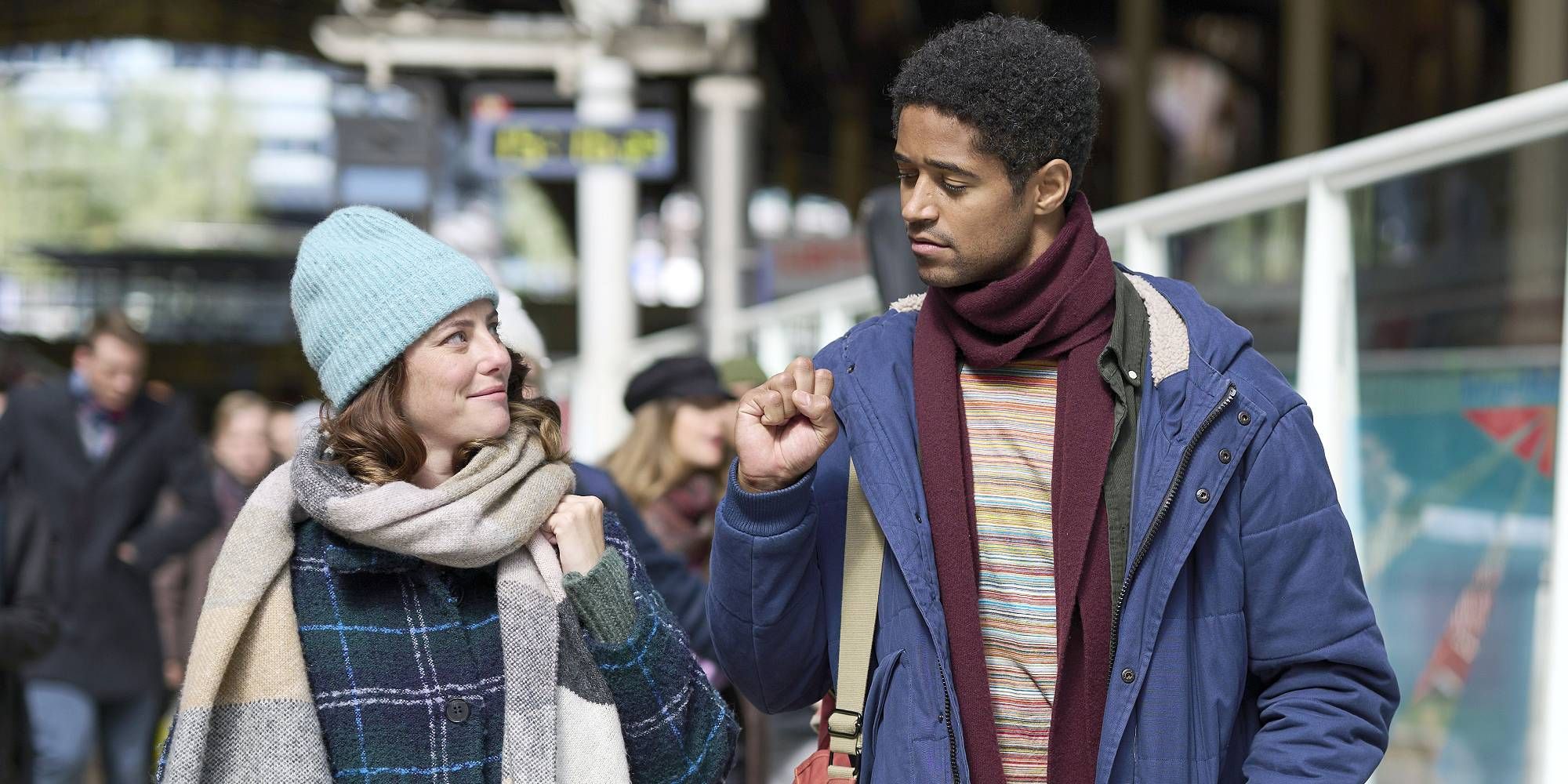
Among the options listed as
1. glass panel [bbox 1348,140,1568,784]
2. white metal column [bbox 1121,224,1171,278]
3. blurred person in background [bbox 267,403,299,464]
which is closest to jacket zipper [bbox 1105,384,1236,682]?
glass panel [bbox 1348,140,1568,784]

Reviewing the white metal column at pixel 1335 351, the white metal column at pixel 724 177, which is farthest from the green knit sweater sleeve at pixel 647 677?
the white metal column at pixel 724 177

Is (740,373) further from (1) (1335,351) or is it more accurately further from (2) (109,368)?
(1) (1335,351)

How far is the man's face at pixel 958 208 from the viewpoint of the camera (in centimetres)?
235

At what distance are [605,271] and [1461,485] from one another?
927 cm

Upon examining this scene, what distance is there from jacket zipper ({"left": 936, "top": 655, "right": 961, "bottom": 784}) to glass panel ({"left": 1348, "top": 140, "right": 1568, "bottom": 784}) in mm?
1418

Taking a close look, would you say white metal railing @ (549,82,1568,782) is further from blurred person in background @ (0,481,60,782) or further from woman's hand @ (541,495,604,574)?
blurred person in background @ (0,481,60,782)

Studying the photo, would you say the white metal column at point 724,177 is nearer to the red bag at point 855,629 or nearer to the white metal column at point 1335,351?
the white metal column at point 1335,351

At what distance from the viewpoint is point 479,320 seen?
2.53 m

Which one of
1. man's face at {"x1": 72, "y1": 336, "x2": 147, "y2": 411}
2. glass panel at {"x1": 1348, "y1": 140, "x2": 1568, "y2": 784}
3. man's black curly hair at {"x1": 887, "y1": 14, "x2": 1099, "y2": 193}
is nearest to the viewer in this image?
man's black curly hair at {"x1": 887, "y1": 14, "x2": 1099, "y2": 193}

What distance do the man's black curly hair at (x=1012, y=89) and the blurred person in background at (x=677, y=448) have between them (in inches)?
98.5

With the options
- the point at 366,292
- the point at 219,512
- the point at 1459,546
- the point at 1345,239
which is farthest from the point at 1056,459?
the point at 219,512

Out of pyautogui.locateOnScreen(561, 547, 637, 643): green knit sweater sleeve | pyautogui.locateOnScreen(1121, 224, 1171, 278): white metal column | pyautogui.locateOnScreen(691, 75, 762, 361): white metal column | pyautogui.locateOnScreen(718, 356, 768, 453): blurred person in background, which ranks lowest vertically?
pyautogui.locateOnScreen(561, 547, 637, 643): green knit sweater sleeve

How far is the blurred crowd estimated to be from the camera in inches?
196

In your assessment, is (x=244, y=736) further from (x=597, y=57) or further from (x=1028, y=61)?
(x=597, y=57)
